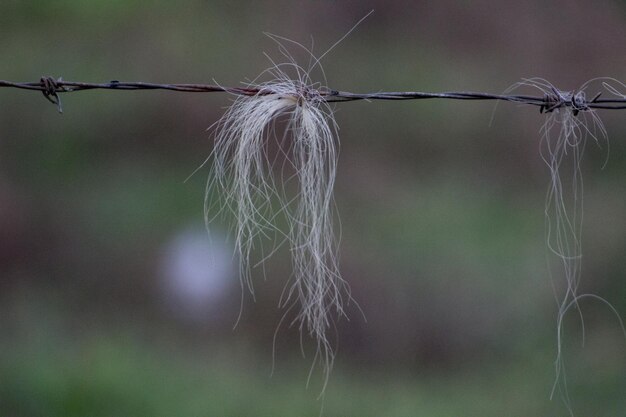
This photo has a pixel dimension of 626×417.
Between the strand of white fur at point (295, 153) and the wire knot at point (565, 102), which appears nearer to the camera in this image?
the wire knot at point (565, 102)

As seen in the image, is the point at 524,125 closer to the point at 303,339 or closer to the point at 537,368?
the point at 537,368

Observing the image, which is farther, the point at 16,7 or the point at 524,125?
the point at 16,7

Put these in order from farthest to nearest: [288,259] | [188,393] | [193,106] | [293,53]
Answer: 1. [293,53]
2. [193,106]
3. [288,259]
4. [188,393]

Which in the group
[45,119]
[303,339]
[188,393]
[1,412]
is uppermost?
[45,119]

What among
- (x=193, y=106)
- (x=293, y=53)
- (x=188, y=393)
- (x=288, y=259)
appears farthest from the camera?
(x=293, y=53)

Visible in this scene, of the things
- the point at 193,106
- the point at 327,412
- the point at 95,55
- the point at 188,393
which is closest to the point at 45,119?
the point at 95,55

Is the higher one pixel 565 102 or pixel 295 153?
pixel 565 102

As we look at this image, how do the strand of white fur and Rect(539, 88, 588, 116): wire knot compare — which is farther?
the strand of white fur

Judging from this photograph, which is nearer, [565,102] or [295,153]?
[565,102]

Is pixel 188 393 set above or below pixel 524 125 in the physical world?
below

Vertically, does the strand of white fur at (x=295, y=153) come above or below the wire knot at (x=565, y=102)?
below

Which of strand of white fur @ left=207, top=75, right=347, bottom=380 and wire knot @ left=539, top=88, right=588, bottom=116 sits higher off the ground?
wire knot @ left=539, top=88, right=588, bottom=116
